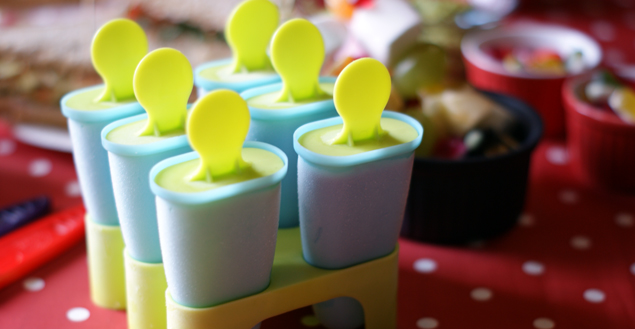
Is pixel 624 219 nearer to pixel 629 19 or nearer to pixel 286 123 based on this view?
pixel 286 123

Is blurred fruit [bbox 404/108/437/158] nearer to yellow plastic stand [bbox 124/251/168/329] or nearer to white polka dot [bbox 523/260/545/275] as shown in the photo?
white polka dot [bbox 523/260/545/275]

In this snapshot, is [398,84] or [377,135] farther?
[398,84]

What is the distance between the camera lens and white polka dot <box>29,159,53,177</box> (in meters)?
0.63

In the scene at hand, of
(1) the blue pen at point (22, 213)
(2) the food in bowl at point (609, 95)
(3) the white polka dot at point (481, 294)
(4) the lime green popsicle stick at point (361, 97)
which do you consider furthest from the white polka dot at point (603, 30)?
(1) the blue pen at point (22, 213)

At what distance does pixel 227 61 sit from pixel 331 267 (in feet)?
0.63

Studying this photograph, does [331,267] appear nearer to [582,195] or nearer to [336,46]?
[336,46]

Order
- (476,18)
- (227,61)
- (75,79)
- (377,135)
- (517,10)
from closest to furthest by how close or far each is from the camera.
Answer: (377,135) < (227,61) < (75,79) < (476,18) < (517,10)

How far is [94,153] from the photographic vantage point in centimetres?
40

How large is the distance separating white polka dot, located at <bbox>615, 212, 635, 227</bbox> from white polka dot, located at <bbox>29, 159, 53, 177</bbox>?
60cm

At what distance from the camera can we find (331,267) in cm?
39

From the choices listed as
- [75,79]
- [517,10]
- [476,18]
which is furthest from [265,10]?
[517,10]

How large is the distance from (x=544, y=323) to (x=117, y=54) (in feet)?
1.22

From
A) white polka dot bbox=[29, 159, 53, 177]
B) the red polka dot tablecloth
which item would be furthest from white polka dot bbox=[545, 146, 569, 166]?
white polka dot bbox=[29, 159, 53, 177]

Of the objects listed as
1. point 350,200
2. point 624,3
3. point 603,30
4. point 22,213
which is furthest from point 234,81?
point 624,3
